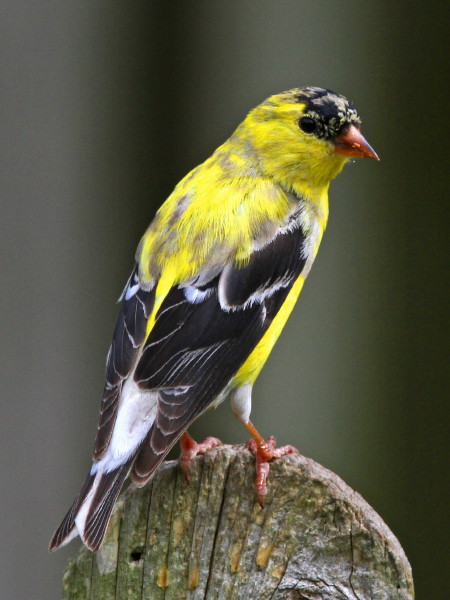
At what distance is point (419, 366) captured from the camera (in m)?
4.82

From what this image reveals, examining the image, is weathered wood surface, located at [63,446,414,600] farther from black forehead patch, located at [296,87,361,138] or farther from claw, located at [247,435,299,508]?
black forehead patch, located at [296,87,361,138]

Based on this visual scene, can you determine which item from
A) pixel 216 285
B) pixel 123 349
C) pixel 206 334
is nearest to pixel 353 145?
pixel 216 285

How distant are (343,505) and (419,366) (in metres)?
2.98

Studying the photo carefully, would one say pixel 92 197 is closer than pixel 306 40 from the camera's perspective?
Yes

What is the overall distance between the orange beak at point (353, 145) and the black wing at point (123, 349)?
851mm

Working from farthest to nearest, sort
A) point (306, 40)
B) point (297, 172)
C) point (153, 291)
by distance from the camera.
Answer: point (306, 40)
point (297, 172)
point (153, 291)

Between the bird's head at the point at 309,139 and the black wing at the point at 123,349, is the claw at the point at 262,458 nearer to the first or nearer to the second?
the black wing at the point at 123,349

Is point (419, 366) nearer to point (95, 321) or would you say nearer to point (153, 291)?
point (95, 321)

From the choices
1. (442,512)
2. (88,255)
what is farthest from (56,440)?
(442,512)

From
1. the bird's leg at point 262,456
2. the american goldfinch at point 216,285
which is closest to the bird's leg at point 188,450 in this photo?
the american goldfinch at point 216,285

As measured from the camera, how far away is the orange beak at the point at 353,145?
312 cm

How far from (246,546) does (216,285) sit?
100 centimetres

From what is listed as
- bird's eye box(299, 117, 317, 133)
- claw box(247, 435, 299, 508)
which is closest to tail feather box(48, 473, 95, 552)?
claw box(247, 435, 299, 508)

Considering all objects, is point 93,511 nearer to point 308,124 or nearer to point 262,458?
point 262,458
